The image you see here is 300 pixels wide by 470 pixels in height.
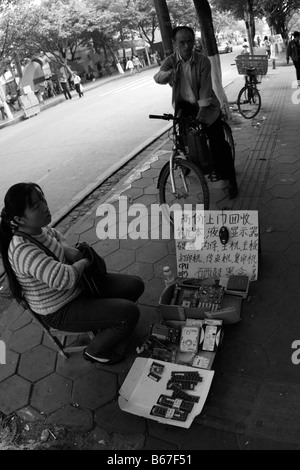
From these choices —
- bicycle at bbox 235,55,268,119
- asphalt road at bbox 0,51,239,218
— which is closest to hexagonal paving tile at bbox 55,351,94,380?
asphalt road at bbox 0,51,239,218

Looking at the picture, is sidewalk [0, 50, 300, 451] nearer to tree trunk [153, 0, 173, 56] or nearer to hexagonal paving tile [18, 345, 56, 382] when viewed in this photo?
hexagonal paving tile [18, 345, 56, 382]

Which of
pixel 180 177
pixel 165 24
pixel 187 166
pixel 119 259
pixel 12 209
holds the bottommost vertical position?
pixel 119 259

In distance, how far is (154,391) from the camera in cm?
220

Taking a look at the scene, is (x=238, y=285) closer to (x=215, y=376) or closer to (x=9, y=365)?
(x=215, y=376)

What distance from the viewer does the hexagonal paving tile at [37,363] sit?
260 cm

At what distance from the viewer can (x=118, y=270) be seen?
3.58 m

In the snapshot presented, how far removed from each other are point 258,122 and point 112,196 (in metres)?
4.18

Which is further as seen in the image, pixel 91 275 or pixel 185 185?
pixel 185 185

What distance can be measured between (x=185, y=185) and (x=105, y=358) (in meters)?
2.11

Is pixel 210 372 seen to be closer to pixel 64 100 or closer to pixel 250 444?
pixel 250 444

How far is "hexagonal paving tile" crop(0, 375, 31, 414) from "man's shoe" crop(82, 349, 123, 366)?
468mm

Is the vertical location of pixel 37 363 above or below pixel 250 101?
below

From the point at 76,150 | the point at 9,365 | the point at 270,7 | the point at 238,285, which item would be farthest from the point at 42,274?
the point at 270,7
